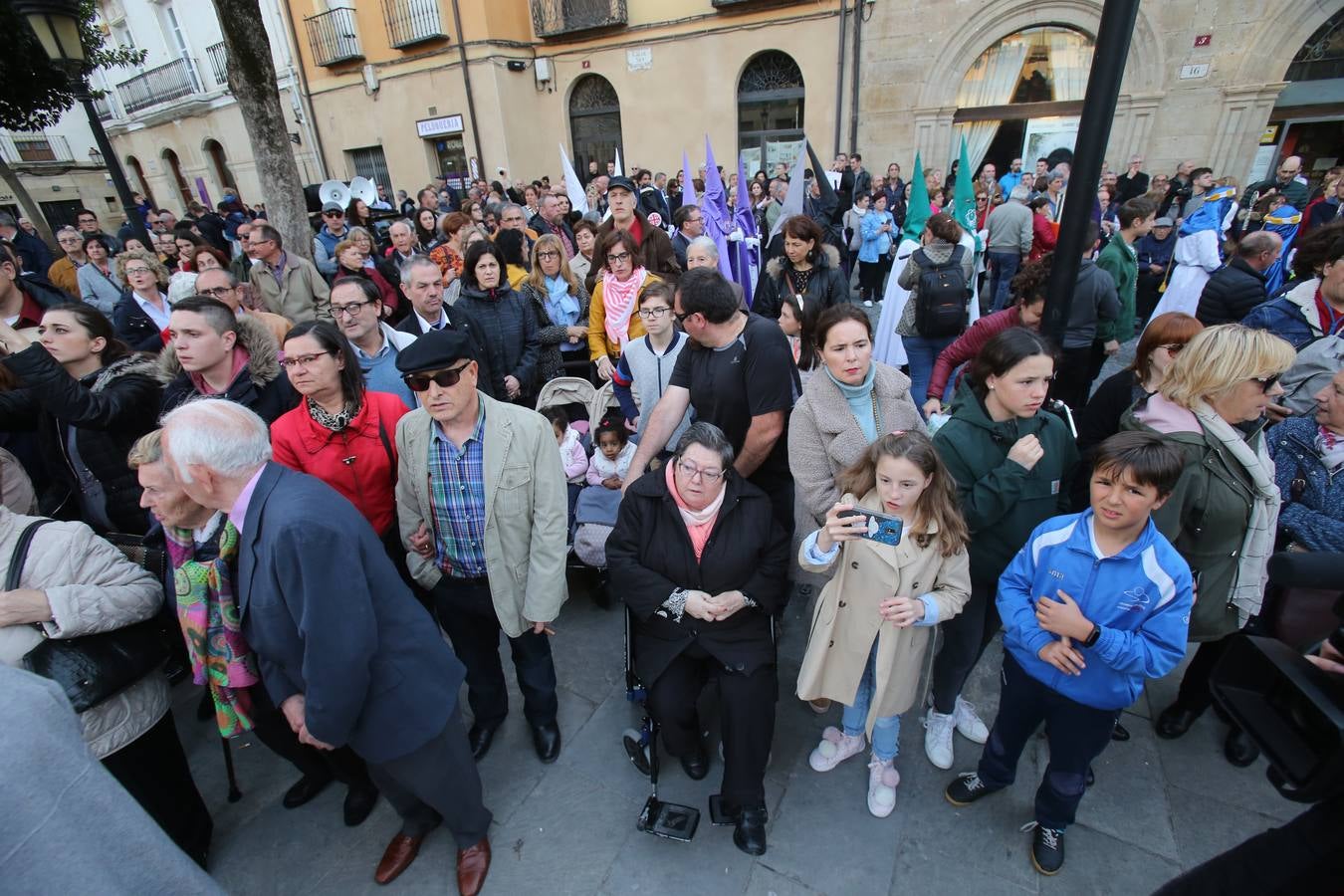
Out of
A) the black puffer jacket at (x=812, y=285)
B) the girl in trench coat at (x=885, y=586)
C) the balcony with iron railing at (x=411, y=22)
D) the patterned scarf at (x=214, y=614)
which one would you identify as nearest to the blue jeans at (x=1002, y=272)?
the black puffer jacket at (x=812, y=285)

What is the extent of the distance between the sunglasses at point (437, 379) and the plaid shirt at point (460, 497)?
21 centimetres

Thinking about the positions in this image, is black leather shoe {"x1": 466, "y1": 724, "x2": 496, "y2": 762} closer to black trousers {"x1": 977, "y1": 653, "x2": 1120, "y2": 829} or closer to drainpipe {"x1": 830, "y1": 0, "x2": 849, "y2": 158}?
black trousers {"x1": 977, "y1": 653, "x2": 1120, "y2": 829}

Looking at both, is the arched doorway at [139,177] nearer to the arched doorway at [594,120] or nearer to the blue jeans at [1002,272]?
the arched doorway at [594,120]

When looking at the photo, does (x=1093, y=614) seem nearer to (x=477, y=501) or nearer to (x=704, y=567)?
(x=704, y=567)

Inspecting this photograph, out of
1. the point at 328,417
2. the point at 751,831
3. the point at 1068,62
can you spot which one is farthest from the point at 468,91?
the point at 751,831

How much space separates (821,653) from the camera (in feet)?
8.17

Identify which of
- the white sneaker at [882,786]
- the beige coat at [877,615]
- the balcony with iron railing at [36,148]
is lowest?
the white sneaker at [882,786]

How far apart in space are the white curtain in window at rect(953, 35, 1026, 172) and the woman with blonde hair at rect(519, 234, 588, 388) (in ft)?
37.5

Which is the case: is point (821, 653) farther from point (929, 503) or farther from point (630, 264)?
point (630, 264)

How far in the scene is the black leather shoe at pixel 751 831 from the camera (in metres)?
2.38

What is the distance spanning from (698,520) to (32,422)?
3351mm

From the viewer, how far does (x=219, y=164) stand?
2311 cm

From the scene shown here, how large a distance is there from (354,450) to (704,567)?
157 centimetres

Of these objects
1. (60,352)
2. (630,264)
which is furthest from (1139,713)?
(60,352)
